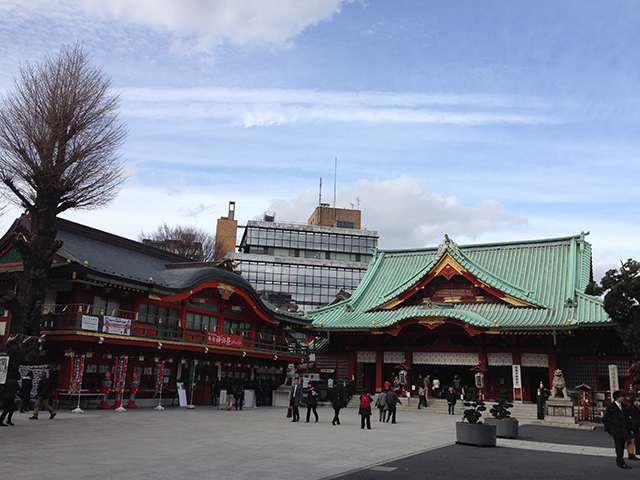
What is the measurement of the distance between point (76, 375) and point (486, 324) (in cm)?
2253

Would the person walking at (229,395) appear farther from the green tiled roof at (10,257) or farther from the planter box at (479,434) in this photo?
the planter box at (479,434)

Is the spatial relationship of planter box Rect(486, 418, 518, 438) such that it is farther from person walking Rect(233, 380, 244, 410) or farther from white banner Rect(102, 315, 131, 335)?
white banner Rect(102, 315, 131, 335)

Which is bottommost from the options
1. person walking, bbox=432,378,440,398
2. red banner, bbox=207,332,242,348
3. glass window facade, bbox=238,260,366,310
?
person walking, bbox=432,378,440,398

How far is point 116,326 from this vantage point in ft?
83.5

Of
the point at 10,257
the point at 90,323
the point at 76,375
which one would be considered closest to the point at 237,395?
the point at 76,375

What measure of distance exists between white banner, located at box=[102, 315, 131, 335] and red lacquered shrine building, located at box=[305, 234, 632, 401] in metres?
15.4

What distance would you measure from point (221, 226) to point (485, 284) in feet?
190

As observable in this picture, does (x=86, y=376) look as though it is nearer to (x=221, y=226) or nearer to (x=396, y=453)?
(x=396, y=453)

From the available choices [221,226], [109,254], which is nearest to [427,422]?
[109,254]

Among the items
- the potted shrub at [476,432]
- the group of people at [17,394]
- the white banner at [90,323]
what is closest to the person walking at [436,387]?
the potted shrub at [476,432]

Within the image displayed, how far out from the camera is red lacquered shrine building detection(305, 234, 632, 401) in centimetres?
3250

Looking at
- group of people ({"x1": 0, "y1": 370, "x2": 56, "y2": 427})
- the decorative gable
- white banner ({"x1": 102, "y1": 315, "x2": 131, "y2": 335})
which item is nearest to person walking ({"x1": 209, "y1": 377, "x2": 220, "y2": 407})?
white banner ({"x1": 102, "y1": 315, "x2": 131, "y2": 335})

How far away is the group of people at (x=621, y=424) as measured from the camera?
524 inches

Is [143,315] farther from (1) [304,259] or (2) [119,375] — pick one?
(1) [304,259]
